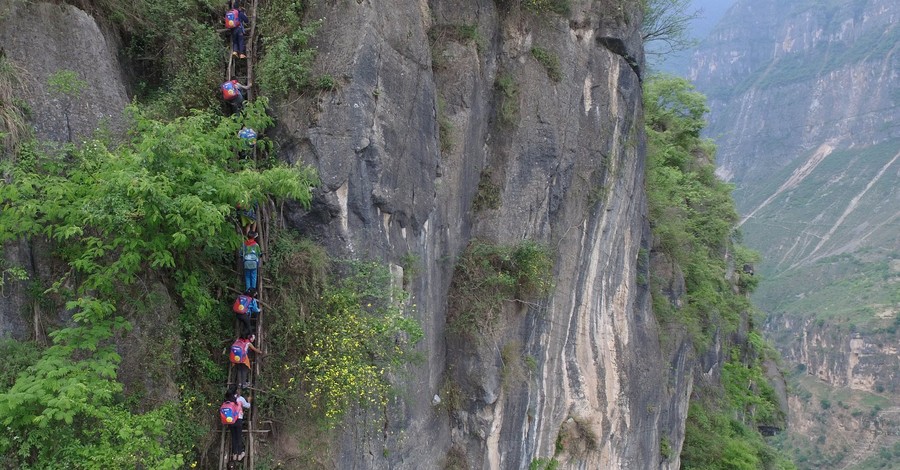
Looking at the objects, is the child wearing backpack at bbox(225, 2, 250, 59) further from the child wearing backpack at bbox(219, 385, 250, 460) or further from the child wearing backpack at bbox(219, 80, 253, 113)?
the child wearing backpack at bbox(219, 385, 250, 460)

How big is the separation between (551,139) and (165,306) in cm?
756

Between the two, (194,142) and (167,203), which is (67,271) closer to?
(167,203)

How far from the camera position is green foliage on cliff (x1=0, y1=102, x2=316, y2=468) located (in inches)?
214

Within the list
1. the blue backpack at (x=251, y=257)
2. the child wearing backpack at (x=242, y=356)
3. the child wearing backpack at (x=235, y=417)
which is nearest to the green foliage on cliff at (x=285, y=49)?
the blue backpack at (x=251, y=257)

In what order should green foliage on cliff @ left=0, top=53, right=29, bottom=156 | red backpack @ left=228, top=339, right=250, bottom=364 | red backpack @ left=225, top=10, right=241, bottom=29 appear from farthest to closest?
1. red backpack @ left=225, top=10, right=241, bottom=29
2. red backpack @ left=228, top=339, right=250, bottom=364
3. green foliage on cliff @ left=0, top=53, right=29, bottom=156

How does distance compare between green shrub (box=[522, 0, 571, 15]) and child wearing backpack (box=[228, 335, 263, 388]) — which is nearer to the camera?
child wearing backpack (box=[228, 335, 263, 388])

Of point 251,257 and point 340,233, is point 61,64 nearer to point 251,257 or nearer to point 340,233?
point 251,257

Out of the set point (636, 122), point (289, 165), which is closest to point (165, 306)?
point (289, 165)

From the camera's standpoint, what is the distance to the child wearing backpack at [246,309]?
24.2ft

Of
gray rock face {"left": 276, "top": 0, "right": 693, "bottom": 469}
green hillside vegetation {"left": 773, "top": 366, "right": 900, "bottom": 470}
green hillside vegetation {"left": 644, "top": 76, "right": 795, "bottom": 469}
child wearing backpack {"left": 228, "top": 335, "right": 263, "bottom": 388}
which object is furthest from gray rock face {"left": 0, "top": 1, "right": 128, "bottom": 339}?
green hillside vegetation {"left": 773, "top": 366, "right": 900, "bottom": 470}

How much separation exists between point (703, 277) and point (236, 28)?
1697 cm

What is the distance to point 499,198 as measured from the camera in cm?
1104

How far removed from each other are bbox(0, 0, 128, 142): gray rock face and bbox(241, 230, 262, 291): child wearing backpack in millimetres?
2034

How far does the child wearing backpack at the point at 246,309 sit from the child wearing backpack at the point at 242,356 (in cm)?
17
